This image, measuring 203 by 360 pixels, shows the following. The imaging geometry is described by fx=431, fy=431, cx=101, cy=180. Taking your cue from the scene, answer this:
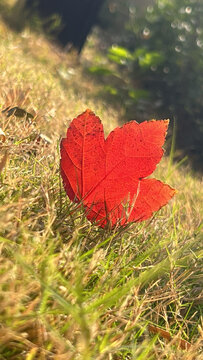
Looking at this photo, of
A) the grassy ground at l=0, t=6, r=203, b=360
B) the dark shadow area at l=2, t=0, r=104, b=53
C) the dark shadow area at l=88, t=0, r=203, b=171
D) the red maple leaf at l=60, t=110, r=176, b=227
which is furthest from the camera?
the dark shadow area at l=2, t=0, r=104, b=53

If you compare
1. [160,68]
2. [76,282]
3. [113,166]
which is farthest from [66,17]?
[76,282]

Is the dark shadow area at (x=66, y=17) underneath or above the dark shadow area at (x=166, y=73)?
above

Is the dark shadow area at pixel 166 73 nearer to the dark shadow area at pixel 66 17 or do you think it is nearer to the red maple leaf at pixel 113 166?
the dark shadow area at pixel 66 17

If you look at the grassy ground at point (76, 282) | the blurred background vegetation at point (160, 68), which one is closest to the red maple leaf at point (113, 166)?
the grassy ground at point (76, 282)

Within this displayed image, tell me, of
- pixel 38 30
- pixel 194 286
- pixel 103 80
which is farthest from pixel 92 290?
pixel 38 30

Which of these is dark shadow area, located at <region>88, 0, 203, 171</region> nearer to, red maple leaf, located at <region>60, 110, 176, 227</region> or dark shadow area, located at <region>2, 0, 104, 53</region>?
dark shadow area, located at <region>2, 0, 104, 53</region>

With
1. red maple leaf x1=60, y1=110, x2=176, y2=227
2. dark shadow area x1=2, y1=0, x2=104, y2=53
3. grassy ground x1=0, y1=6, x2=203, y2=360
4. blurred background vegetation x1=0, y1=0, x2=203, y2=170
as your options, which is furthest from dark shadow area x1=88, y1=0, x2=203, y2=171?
red maple leaf x1=60, y1=110, x2=176, y2=227

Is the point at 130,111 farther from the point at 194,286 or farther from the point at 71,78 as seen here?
the point at 194,286
